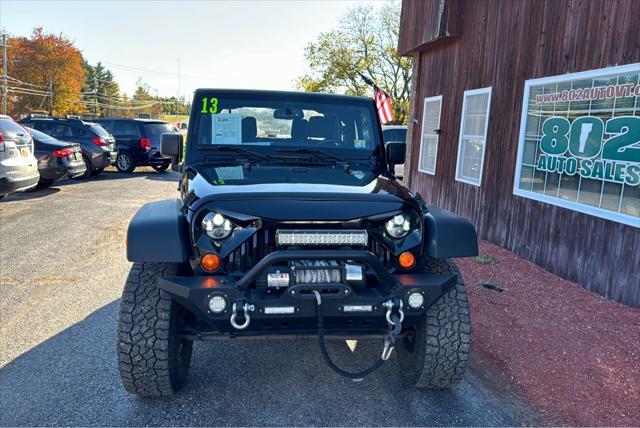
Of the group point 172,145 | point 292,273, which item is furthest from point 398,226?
point 172,145

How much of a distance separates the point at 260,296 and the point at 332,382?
3.63 feet

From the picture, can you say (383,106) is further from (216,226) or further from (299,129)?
(216,226)

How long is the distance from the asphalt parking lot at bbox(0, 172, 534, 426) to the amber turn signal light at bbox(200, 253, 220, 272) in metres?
0.91

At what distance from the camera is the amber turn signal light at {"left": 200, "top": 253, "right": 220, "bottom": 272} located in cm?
267

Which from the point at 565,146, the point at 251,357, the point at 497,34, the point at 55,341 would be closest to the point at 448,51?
the point at 497,34

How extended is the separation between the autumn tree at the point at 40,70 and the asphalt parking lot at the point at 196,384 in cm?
5875

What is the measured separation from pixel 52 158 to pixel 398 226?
36.0ft

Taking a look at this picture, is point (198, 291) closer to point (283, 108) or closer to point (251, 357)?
point (251, 357)

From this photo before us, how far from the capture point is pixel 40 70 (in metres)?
55.7

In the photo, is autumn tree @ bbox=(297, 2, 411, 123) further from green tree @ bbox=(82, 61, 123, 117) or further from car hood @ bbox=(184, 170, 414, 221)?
green tree @ bbox=(82, 61, 123, 117)

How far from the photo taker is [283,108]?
4039 mm

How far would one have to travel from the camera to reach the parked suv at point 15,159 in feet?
27.3

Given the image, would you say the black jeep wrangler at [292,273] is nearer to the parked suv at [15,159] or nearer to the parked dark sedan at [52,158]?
the parked suv at [15,159]

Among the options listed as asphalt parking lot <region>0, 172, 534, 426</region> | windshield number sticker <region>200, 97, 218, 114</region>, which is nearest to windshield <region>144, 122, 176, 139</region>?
asphalt parking lot <region>0, 172, 534, 426</region>
